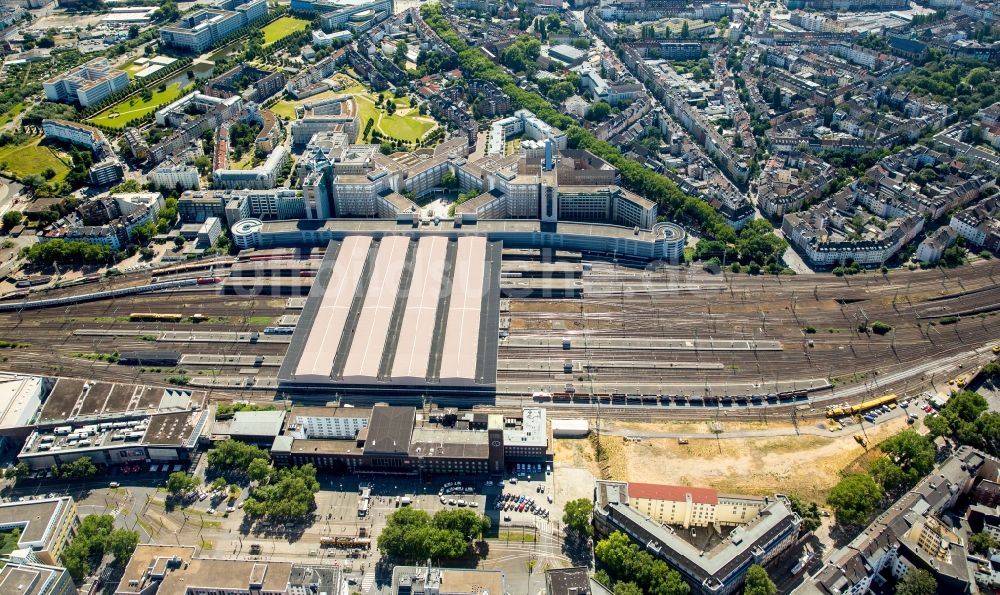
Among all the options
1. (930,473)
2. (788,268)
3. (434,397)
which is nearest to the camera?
(930,473)

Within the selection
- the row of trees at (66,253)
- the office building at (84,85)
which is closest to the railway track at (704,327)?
the row of trees at (66,253)

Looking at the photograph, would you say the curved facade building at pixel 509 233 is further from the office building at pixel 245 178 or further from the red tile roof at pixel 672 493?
the red tile roof at pixel 672 493

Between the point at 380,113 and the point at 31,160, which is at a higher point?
the point at 380,113

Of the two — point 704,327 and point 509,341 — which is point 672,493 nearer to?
point 704,327

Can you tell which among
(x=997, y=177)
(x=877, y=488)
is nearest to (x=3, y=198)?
(x=877, y=488)

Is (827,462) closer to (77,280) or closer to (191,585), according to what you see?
(191,585)

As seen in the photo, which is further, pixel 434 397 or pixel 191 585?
pixel 434 397

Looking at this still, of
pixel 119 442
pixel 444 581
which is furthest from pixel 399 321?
pixel 444 581
